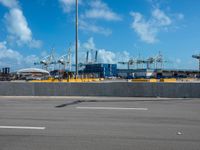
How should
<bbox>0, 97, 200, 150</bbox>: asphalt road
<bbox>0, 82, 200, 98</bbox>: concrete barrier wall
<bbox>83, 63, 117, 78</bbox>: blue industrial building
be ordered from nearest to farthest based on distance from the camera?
<bbox>0, 97, 200, 150</bbox>: asphalt road < <bbox>0, 82, 200, 98</bbox>: concrete barrier wall < <bbox>83, 63, 117, 78</bbox>: blue industrial building

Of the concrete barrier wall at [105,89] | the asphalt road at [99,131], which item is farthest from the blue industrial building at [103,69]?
the asphalt road at [99,131]

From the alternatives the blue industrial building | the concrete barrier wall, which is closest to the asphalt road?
the concrete barrier wall

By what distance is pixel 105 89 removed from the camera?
22359 millimetres

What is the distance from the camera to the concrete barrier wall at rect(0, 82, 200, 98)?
21.6m

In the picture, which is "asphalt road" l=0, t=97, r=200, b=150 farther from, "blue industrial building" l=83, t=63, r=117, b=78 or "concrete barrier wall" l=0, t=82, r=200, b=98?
"blue industrial building" l=83, t=63, r=117, b=78

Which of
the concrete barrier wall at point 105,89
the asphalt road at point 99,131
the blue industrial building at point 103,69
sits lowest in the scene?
the asphalt road at point 99,131

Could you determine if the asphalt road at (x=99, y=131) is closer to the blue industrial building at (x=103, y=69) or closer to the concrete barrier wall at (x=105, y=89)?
the concrete barrier wall at (x=105, y=89)

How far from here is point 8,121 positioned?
1102 centimetres

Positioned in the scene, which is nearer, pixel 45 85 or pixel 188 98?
pixel 188 98

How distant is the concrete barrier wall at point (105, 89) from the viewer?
70.8 feet

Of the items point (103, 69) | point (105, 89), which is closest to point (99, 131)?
point (105, 89)

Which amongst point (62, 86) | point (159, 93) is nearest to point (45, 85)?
point (62, 86)

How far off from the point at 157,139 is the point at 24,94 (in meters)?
16.3

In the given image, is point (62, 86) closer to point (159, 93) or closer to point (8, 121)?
point (159, 93)
